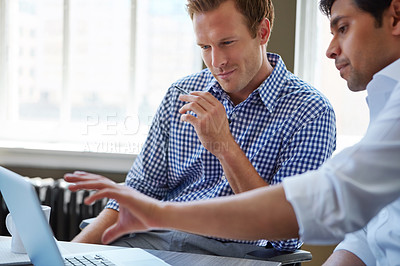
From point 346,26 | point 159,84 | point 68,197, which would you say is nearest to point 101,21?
point 159,84

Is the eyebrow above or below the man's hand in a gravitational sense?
above

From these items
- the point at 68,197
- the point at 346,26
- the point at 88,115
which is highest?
the point at 346,26

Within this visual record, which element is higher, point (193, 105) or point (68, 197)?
point (193, 105)

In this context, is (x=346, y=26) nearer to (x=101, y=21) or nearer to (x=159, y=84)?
(x=159, y=84)

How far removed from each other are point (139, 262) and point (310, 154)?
74 centimetres

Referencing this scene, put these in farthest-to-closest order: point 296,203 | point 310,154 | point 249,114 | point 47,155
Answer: point 47,155 < point 249,114 < point 310,154 < point 296,203

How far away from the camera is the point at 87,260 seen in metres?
1.06

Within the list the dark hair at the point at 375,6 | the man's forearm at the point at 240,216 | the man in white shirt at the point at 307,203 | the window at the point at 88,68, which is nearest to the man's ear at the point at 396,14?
the dark hair at the point at 375,6

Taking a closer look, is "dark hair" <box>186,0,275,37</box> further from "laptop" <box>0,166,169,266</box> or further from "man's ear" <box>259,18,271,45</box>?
"laptop" <box>0,166,169,266</box>

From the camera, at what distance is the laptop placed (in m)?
0.85

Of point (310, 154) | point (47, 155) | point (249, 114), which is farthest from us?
point (47, 155)

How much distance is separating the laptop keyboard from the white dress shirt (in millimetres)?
477

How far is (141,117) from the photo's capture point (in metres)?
2.93

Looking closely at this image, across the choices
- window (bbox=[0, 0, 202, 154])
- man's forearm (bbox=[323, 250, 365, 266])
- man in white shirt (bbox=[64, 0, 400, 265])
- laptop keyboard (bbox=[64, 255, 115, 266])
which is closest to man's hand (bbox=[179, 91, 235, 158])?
man's forearm (bbox=[323, 250, 365, 266])
